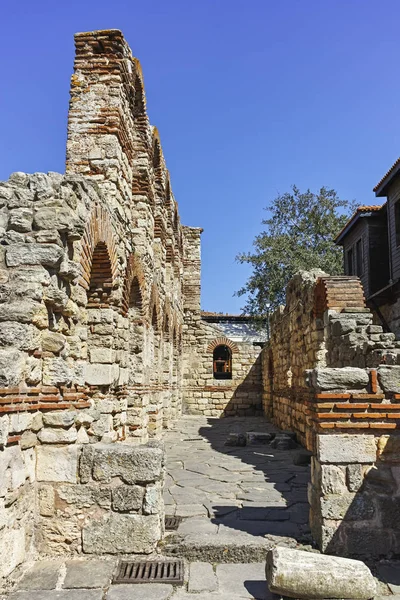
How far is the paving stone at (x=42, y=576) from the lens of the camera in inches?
142

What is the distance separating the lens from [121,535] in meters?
4.19

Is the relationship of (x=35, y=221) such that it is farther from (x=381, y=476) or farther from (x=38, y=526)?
(x=381, y=476)

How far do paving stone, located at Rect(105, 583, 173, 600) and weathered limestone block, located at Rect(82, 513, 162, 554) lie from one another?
0.50m

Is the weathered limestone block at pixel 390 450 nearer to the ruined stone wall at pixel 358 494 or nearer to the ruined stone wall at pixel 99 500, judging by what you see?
the ruined stone wall at pixel 358 494

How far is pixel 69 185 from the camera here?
A: 4.88 metres

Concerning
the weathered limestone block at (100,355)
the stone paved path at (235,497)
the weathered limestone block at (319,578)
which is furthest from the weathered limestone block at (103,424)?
the weathered limestone block at (319,578)

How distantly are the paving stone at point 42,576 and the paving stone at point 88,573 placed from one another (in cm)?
9

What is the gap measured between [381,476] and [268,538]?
107cm

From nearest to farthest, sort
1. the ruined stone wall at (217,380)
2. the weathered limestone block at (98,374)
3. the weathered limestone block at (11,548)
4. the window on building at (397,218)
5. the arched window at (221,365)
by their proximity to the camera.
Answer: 1. the weathered limestone block at (11,548)
2. the weathered limestone block at (98,374)
3. the window on building at (397,218)
4. the ruined stone wall at (217,380)
5. the arched window at (221,365)

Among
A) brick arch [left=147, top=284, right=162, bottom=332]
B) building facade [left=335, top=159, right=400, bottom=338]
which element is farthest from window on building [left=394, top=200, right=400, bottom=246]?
brick arch [left=147, top=284, right=162, bottom=332]

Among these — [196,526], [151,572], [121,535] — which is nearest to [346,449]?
[196,526]

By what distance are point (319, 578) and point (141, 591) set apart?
1.20 meters

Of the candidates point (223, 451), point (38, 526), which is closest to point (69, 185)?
point (38, 526)

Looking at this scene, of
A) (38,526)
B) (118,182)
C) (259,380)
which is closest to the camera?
(38,526)
